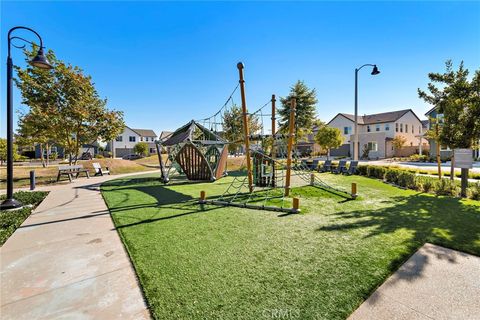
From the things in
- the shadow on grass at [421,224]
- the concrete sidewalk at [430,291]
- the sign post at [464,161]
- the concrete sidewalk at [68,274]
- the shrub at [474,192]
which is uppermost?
the sign post at [464,161]

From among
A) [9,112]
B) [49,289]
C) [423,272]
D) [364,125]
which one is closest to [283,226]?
[423,272]

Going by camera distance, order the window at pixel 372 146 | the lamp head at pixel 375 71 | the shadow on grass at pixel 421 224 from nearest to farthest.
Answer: the shadow on grass at pixel 421 224 → the lamp head at pixel 375 71 → the window at pixel 372 146

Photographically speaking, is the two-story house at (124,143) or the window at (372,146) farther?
the two-story house at (124,143)

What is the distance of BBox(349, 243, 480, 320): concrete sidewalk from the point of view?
2559 millimetres

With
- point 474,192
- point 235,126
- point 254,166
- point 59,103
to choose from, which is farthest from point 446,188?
point 59,103

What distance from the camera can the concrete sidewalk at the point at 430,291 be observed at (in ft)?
8.39

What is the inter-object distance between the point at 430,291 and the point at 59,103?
19.8 metres

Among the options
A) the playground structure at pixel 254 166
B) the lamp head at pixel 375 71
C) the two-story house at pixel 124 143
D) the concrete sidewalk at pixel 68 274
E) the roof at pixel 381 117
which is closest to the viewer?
the concrete sidewalk at pixel 68 274

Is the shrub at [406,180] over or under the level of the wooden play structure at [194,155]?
under

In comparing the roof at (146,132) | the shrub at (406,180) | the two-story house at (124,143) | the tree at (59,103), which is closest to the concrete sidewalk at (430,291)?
the shrub at (406,180)

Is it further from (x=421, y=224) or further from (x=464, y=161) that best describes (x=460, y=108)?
(x=421, y=224)

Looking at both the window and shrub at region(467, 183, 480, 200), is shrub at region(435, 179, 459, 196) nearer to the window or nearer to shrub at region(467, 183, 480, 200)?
shrub at region(467, 183, 480, 200)

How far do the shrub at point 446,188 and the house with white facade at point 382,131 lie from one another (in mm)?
27312

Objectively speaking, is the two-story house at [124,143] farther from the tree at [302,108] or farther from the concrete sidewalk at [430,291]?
the concrete sidewalk at [430,291]
